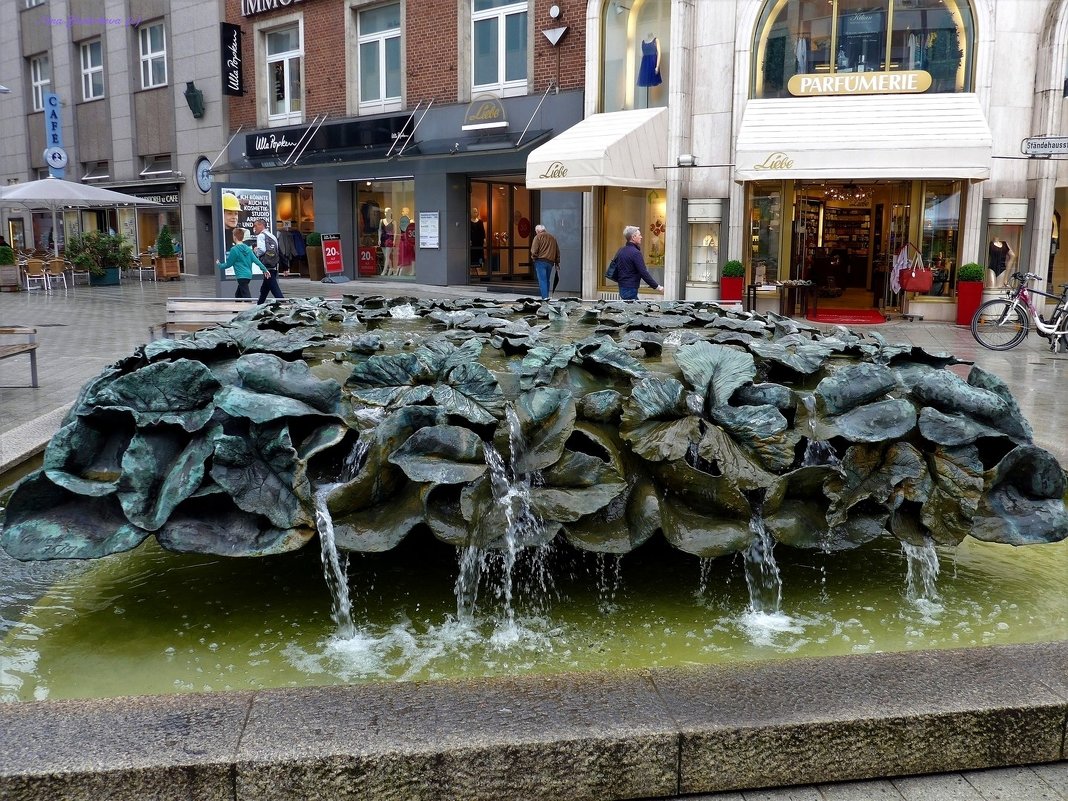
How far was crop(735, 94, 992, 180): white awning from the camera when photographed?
1603 centimetres

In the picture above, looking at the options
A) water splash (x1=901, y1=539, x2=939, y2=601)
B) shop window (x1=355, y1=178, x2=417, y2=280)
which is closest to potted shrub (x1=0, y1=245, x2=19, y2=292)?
shop window (x1=355, y1=178, x2=417, y2=280)

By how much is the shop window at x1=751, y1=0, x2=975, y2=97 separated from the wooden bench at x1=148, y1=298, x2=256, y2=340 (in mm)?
11180

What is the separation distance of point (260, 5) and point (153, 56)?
23.6ft

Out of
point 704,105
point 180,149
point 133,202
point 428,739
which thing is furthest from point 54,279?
point 428,739

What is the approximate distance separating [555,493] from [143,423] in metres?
1.52

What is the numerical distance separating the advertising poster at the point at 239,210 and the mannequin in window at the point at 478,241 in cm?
563

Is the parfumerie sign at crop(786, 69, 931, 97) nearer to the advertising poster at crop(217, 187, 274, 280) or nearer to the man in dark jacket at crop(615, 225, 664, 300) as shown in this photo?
the man in dark jacket at crop(615, 225, 664, 300)

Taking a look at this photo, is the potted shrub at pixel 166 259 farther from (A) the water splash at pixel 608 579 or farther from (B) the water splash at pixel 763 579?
(B) the water splash at pixel 763 579

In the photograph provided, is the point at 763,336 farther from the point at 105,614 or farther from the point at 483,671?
the point at 105,614

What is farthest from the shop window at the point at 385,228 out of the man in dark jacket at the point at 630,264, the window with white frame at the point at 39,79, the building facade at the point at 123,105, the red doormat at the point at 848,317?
the window with white frame at the point at 39,79

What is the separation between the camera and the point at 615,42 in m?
19.7

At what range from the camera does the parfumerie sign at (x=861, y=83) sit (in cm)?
1725

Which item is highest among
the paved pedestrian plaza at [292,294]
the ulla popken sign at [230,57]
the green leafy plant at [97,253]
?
the ulla popken sign at [230,57]

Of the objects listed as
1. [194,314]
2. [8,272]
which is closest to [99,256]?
[8,272]
